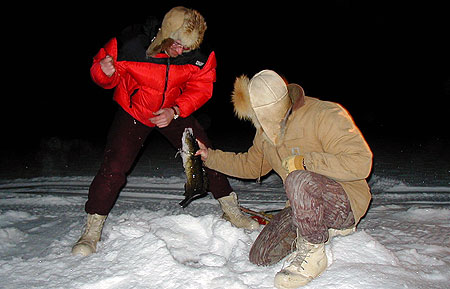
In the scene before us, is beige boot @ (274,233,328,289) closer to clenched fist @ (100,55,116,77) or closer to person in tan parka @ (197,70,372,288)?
person in tan parka @ (197,70,372,288)

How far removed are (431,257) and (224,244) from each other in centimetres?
173

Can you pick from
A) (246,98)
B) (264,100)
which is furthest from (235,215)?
(264,100)

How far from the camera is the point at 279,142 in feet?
8.84

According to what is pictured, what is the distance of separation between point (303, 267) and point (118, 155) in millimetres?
1909

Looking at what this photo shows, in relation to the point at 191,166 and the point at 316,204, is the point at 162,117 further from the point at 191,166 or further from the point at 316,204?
the point at 316,204

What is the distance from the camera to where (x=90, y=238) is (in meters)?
3.21

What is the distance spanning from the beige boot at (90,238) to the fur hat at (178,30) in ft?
5.24

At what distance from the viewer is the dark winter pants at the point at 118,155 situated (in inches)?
127

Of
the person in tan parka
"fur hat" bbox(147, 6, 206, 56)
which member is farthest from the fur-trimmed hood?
"fur hat" bbox(147, 6, 206, 56)

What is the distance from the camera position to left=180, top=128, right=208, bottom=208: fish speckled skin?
3309mm

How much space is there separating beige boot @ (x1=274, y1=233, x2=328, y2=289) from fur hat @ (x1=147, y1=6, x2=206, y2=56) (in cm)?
193

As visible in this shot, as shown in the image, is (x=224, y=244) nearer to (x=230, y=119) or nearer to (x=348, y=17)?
(x=230, y=119)

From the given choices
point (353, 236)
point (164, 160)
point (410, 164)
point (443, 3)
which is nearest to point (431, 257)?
point (353, 236)

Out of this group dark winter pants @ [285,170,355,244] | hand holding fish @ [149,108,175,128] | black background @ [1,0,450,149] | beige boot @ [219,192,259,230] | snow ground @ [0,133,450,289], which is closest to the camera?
dark winter pants @ [285,170,355,244]
